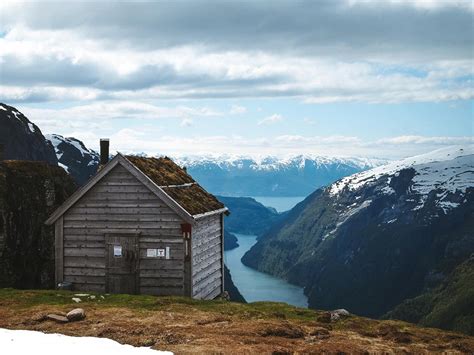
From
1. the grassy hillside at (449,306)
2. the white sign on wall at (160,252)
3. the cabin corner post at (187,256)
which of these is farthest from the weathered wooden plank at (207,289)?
the grassy hillside at (449,306)

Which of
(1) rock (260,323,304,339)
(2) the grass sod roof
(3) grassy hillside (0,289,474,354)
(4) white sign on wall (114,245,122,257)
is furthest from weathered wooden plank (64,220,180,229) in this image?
(1) rock (260,323,304,339)

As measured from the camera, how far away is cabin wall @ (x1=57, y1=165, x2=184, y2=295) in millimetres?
28859

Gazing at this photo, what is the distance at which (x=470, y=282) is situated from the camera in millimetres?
A: 157125

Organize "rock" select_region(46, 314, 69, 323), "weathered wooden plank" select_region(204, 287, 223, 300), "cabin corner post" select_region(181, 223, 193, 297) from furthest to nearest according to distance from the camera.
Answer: "weathered wooden plank" select_region(204, 287, 223, 300) < "cabin corner post" select_region(181, 223, 193, 297) < "rock" select_region(46, 314, 69, 323)

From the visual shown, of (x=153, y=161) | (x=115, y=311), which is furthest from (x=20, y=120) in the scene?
(x=115, y=311)

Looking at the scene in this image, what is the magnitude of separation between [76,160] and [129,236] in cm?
16279

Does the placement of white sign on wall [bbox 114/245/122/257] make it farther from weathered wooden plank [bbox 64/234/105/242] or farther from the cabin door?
weathered wooden plank [bbox 64/234/105/242]

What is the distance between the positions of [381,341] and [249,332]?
13.8ft

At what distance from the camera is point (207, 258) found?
104ft

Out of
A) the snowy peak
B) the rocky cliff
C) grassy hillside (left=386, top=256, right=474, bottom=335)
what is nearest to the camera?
the rocky cliff

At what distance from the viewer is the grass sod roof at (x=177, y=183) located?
1179 inches

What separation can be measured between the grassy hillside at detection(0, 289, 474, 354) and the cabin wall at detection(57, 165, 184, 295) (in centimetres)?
260

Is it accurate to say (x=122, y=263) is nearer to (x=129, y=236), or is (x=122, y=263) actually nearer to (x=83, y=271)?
(x=129, y=236)

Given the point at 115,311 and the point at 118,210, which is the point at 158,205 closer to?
the point at 118,210
